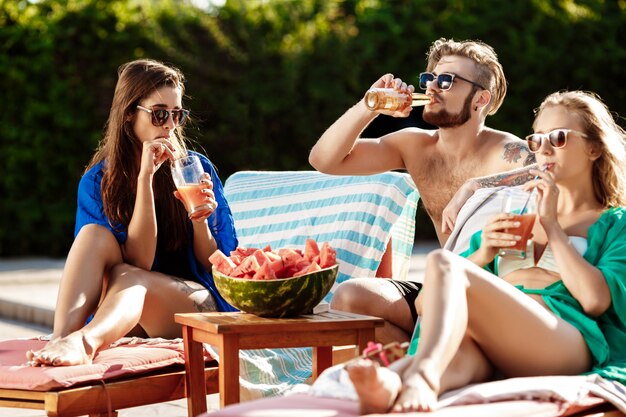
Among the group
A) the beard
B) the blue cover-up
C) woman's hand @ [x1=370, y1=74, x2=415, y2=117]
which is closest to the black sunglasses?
the beard

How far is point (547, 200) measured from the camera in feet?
11.2

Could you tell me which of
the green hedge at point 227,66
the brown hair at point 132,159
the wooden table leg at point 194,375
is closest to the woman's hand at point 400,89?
the brown hair at point 132,159

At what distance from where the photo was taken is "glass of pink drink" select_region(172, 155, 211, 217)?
398 cm

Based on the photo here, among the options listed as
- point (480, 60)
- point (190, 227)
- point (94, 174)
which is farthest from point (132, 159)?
point (480, 60)

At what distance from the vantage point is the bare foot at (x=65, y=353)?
374 cm

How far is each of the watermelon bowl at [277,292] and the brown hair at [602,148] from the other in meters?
1.00

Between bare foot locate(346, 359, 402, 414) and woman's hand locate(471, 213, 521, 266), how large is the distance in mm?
741

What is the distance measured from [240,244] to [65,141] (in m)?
6.69

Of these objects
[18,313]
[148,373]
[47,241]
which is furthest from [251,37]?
[148,373]

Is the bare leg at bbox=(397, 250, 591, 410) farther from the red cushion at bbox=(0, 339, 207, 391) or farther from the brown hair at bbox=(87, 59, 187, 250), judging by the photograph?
the brown hair at bbox=(87, 59, 187, 250)

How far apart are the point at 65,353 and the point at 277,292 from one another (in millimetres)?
807

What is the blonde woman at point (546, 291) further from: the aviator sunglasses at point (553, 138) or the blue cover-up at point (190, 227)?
the blue cover-up at point (190, 227)

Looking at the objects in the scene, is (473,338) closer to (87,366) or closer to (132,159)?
(87,366)

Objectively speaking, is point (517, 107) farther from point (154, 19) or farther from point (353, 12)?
point (154, 19)
